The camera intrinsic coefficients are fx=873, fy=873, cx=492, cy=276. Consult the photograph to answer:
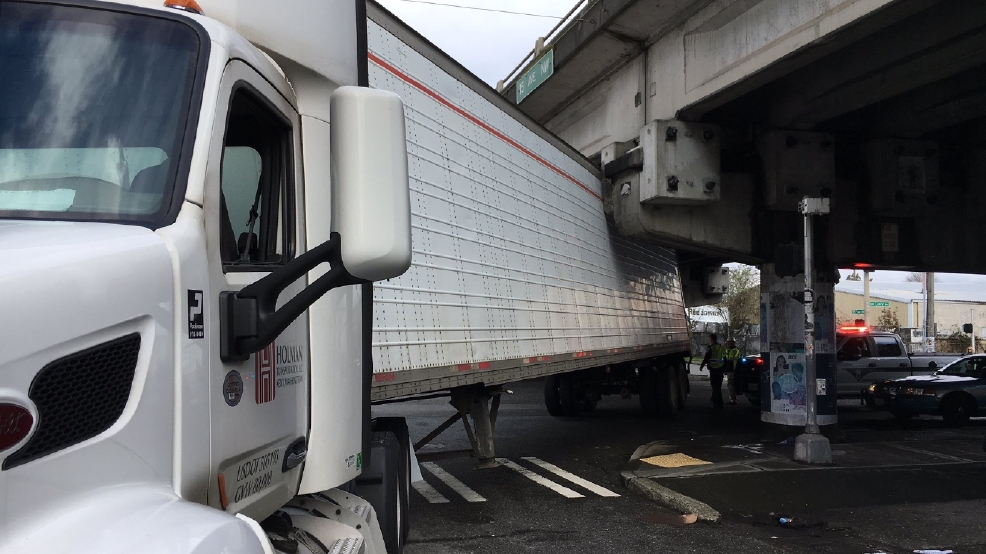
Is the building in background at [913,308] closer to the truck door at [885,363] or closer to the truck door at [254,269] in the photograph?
the truck door at [885,363]

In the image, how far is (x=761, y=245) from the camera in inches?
573

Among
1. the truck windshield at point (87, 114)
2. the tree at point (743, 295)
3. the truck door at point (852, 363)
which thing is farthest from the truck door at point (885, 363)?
the tree at point (743, 295)

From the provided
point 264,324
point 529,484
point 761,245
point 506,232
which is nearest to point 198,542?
point 264,324

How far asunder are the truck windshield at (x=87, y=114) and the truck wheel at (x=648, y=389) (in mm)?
16015

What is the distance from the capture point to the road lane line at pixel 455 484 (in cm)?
925

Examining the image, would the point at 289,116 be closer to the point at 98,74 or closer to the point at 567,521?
the point at 98,74

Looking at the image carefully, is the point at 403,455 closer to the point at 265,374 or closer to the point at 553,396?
the point at 265,374

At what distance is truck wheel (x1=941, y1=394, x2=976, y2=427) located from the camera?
58.4ft

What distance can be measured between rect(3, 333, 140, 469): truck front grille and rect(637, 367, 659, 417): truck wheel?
16344 millimetres

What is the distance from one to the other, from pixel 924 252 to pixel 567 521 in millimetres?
10501

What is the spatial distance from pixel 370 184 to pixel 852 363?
801 inches

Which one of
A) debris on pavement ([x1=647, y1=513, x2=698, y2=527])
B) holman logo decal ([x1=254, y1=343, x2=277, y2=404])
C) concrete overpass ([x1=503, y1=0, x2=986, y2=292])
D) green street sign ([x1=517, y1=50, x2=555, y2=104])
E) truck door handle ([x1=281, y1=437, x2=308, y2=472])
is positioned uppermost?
green street sign ([x1=517, y1=50, x2=555, y2=104])

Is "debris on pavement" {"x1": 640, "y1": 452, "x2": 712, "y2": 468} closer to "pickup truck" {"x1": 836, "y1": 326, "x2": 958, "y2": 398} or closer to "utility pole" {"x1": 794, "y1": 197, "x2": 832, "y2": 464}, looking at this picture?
"utility pole" {"x1": 794, "y1": 197, "x2": 832, "y2": 464}

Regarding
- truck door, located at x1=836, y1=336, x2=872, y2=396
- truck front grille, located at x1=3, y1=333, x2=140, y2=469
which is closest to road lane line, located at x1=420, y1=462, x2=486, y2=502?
truck front grille, located at x1=3, y1=333, x2=140, y2=469
